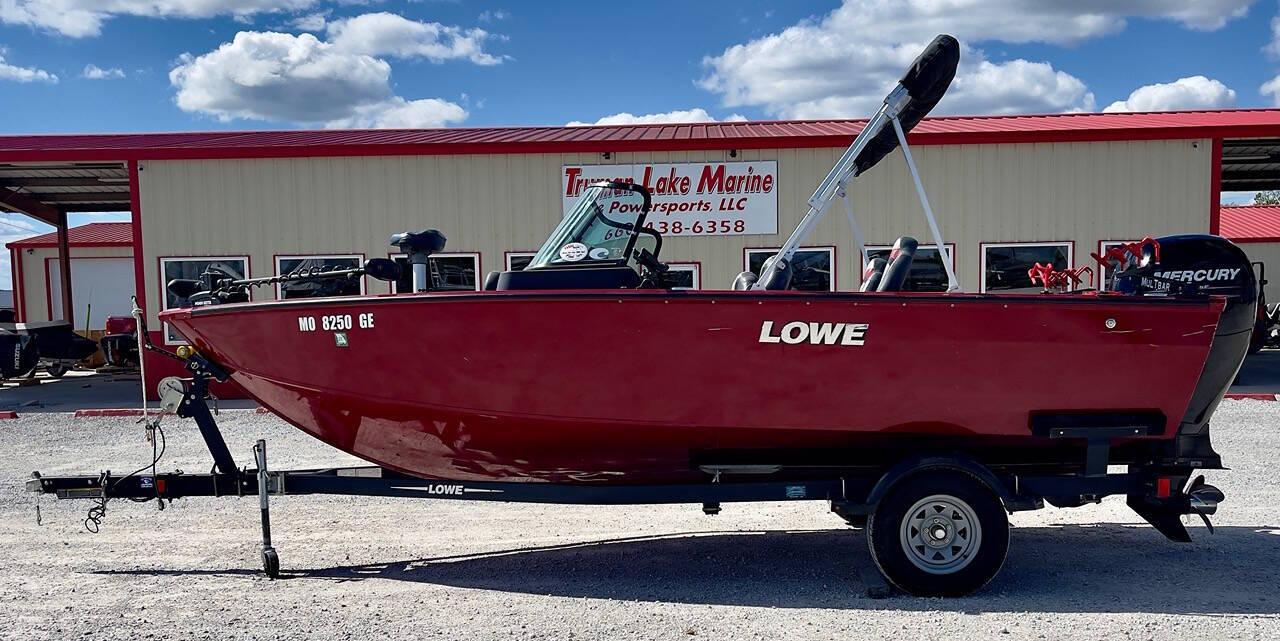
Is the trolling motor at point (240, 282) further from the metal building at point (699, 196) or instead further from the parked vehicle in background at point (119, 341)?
the parked vehicle in background at point (119, 341)

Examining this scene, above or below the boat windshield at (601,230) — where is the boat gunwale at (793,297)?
below

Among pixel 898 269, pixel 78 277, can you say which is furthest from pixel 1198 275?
pixel 78 277

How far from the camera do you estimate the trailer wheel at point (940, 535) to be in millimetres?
3969

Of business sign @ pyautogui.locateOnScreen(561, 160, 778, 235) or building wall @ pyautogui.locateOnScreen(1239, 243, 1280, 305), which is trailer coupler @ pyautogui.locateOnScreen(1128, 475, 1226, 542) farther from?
building wall @ pyautogui.locateOnScreen(1239, 243, 1280, 305)

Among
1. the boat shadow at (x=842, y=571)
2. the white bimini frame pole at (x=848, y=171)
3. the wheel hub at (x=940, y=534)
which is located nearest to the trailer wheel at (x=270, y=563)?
the boat shadow at (x=842, y=571)

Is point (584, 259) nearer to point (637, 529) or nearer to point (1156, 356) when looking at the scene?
point (637, 529)

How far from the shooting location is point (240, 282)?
442 cm

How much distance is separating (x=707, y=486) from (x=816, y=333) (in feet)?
3.02

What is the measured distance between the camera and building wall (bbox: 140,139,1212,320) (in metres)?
11.2

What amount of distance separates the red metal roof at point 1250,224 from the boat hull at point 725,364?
20.3 metres

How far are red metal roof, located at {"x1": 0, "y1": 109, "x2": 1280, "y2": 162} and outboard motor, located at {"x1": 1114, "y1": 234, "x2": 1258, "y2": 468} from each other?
7107mm

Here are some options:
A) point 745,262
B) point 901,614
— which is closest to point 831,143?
point 745,262

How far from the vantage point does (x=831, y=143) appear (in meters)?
11.1

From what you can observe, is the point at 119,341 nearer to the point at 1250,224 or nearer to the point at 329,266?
the point at 329,266
